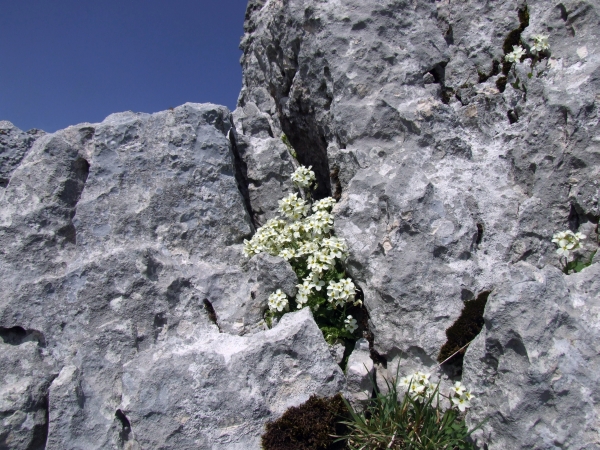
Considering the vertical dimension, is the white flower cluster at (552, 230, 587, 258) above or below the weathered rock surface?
below

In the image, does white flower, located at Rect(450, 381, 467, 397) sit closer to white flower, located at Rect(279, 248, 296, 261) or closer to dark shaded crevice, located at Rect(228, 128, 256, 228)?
white flower, located at Rect(279, 248, 296, 261)

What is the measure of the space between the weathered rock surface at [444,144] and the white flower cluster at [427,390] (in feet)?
1.20

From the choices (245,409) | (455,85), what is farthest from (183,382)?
(455,85)

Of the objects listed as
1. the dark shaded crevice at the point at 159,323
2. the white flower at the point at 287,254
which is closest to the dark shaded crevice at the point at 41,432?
the dark shaded crevice at the point at 159,323

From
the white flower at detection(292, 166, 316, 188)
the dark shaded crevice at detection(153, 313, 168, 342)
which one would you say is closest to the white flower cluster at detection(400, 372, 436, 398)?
the dark shaded crevice at detection(153, 313, 168, 342)

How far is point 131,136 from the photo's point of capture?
768 centimetres

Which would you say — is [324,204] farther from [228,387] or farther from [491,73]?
[491,73]

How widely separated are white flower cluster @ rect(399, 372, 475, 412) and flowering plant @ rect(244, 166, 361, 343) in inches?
45.4

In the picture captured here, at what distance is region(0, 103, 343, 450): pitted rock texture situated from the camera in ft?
18.9

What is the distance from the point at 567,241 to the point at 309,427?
13.2ft

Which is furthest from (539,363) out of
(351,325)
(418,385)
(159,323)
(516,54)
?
(516,54)

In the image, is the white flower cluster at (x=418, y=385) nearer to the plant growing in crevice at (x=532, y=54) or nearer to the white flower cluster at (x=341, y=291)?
the white flower cluster at (x=341, y=291)

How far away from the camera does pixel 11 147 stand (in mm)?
8211

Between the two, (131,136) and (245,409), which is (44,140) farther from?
(245,409)
